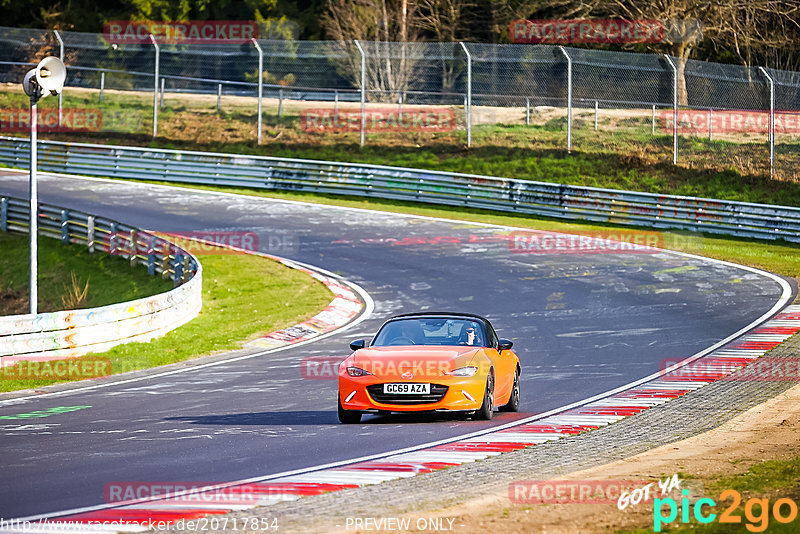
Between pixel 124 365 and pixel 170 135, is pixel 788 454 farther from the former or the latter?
pixel 170 135

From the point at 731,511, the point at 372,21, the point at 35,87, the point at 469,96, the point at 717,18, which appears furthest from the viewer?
the point at 372,21

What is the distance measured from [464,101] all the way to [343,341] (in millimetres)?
20651

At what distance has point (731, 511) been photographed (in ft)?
24.2

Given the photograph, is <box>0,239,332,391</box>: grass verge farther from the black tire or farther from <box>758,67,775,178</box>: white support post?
<box>758,67,775,178</box>: white support post

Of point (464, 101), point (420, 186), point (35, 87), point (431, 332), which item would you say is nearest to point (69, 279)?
point (35, 87)

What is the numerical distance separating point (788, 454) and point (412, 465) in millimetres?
3321

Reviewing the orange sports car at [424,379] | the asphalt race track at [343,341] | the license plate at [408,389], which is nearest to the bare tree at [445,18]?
the asphalt race track at [343,341]

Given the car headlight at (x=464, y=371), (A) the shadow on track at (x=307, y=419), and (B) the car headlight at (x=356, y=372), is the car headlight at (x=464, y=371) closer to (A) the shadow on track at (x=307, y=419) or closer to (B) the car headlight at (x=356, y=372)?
(A) the shadow on track at (x=307, y=419)

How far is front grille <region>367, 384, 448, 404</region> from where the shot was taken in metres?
11.3

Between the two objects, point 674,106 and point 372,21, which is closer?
point 674,106

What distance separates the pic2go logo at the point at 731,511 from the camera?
7.11 m

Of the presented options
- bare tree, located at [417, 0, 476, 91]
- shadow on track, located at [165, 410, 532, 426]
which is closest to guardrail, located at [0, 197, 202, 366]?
shadow on track, located at [165, 410, 532, 426]

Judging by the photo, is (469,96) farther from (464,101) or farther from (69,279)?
A: (69,279)

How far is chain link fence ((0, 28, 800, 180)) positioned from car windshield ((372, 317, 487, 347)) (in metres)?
20.9
